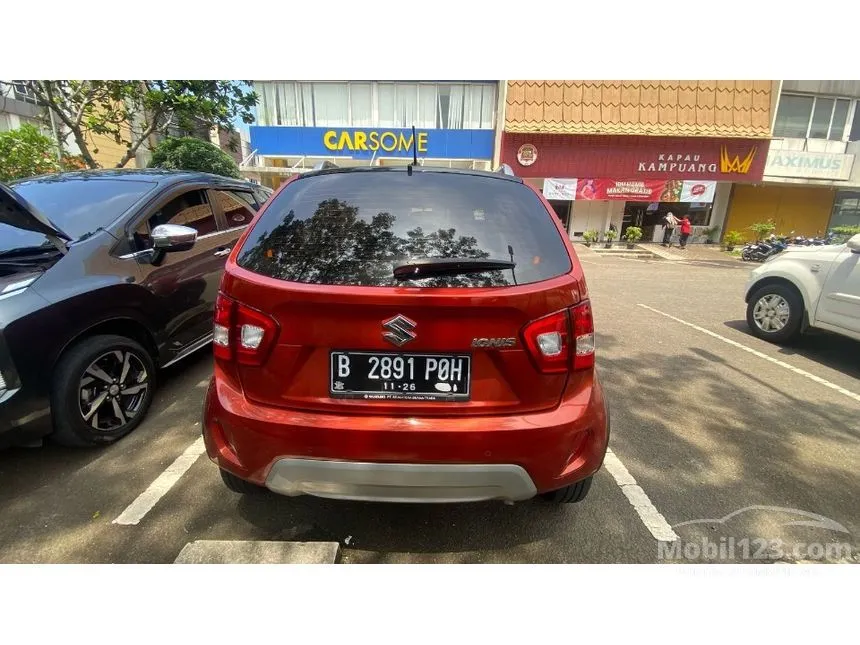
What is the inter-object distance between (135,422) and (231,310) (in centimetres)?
205

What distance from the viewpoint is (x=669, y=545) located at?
6.87ft

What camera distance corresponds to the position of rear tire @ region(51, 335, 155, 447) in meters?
2.52

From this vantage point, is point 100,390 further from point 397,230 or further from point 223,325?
point 397,230

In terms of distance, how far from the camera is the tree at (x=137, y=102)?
8594 millimetres

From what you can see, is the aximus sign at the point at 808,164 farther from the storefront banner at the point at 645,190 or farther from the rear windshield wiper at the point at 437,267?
the rear windshield wiper at the point at 437,267

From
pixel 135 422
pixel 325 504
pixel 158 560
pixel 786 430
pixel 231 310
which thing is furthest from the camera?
pixel 786 430

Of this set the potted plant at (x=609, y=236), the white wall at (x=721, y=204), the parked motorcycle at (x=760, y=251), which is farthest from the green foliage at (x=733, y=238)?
the potted plant at (x=609, y=236)

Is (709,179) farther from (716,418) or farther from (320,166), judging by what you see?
(320,166)

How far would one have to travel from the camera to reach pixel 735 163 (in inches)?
754

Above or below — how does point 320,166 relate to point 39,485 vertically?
above

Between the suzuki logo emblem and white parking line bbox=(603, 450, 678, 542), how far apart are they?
174 centimetres

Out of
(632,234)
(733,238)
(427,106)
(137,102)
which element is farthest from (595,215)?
(137,102)

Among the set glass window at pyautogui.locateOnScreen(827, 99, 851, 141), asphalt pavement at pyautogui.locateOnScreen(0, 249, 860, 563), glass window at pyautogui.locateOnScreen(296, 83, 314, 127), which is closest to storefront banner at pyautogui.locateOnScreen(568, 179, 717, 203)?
glass window at pyautogui.locateOnScreen(827, 99, 851, 141)

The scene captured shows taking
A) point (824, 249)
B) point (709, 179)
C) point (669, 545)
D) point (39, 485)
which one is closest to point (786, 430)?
point (669, 545)
